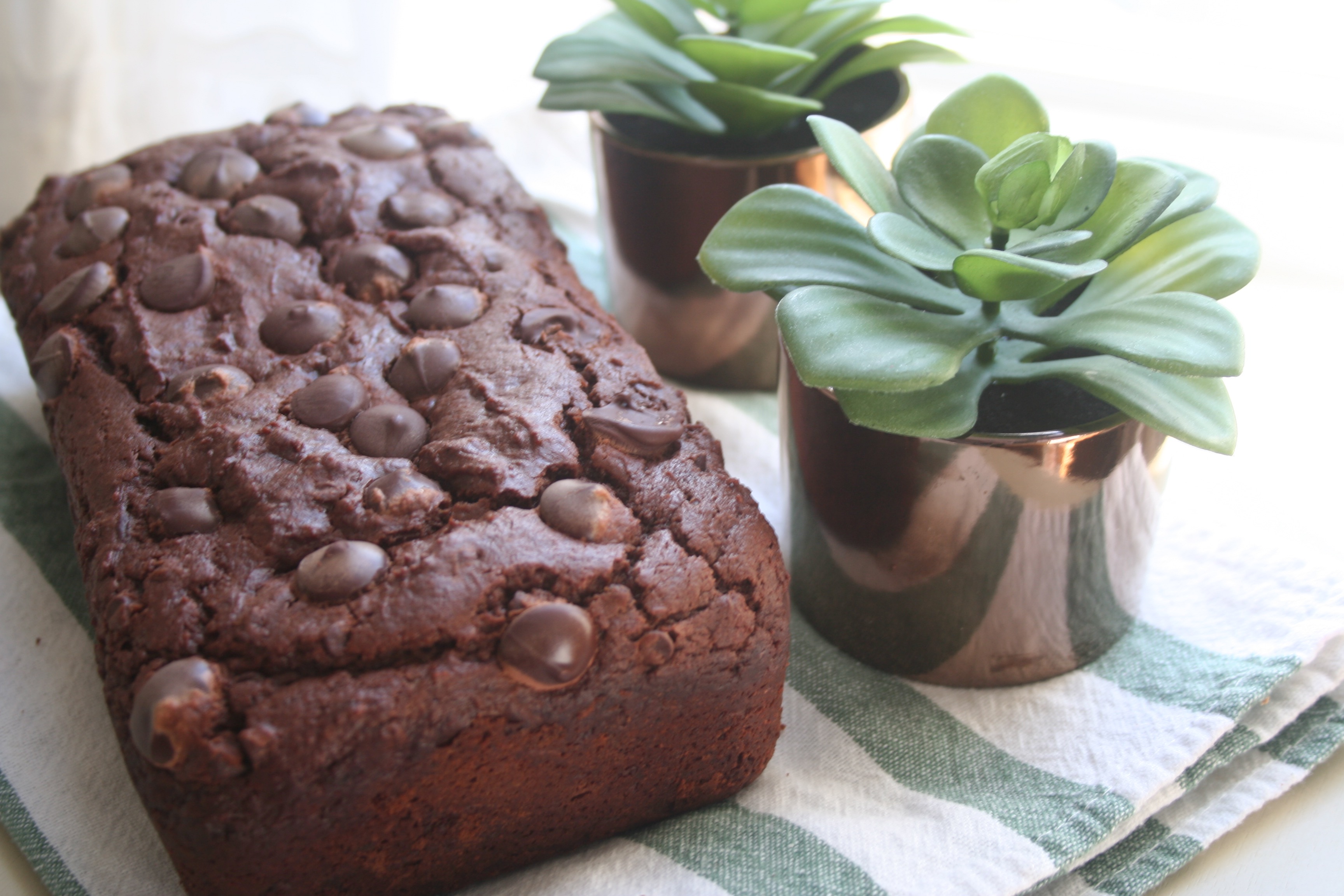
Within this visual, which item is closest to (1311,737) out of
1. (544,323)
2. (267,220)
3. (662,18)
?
(544,323)

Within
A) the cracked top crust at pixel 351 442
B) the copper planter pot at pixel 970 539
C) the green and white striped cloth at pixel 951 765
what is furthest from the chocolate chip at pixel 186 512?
the copper planter pot at pixel 970 539

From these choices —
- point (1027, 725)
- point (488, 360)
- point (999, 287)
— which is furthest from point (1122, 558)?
point (488, 360)

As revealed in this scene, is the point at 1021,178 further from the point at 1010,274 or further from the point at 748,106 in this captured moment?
the point at 748,106

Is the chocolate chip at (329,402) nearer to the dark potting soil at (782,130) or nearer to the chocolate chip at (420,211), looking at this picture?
the chocolate chip at (420,211)

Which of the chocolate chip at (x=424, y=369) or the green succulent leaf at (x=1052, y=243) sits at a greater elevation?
the green succulent leaf at (x=1052, y=243)

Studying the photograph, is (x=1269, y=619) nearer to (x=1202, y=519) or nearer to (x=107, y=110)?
(x=1202, y=519)

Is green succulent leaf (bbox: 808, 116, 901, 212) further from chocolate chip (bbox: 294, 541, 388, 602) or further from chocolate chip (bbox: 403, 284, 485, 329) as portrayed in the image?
chocolate chip (bbox: 294, 541, 388, 602)
